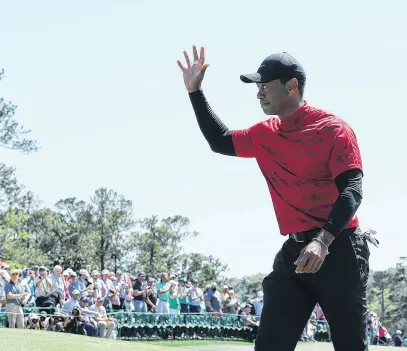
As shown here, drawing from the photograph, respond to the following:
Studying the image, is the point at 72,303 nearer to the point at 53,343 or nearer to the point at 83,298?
the point at 83,298

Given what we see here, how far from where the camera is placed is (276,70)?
4.81 metres

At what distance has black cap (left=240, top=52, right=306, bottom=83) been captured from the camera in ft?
15.8

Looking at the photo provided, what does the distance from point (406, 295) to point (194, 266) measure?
1166 inches

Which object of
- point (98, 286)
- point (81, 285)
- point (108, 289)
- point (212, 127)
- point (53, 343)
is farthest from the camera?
Answer: point (108, 289)

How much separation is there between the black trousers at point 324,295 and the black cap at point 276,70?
3.22 feet

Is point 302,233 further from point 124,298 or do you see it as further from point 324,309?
point 124,298

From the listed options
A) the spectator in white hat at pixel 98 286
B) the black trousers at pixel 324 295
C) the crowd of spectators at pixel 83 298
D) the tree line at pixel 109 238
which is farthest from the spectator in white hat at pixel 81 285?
the tree line at pixel 109 238

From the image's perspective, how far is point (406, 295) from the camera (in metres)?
108

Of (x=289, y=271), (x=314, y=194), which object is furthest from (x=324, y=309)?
(x=314, y=194)

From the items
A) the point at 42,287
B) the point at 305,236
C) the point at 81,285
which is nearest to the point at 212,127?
the point at 305,236

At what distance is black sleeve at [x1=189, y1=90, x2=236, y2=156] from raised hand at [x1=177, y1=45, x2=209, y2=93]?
5 cm

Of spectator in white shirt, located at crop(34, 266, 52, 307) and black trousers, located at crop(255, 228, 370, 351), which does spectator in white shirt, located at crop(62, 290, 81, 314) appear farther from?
black trousers, located at crop(255, 228, 370, 351)

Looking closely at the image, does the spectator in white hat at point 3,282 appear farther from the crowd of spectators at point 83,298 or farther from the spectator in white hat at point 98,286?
the spectator in white hat at point 98,286

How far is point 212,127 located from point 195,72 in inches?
15.9
